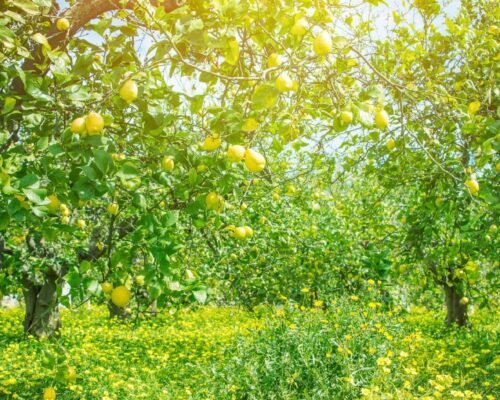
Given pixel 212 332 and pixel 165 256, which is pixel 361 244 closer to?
pixel 212 332

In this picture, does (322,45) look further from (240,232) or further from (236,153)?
(240,232)

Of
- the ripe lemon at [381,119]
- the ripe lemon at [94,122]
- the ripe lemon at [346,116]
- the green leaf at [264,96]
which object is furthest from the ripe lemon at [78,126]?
the ripe lemon at [381,119]

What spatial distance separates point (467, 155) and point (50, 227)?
3083mm

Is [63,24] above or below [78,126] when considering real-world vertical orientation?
above

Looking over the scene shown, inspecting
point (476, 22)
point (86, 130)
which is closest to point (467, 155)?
point (476, 22)

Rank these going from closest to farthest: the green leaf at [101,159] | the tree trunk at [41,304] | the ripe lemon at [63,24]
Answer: the green leaf at [101,159] → the ripe lemon at [63,24] → the tree trunk at [41,304]

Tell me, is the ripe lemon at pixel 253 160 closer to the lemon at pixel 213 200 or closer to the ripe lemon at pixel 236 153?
the ripe lemon at pixel 236 153

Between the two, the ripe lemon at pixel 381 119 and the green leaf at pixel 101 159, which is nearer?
the green leaf at pixel 101 159

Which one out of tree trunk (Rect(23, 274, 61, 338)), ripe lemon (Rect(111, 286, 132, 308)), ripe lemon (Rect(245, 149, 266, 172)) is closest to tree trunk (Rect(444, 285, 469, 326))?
tree trunk (Rect(23, 274, 61, 338))

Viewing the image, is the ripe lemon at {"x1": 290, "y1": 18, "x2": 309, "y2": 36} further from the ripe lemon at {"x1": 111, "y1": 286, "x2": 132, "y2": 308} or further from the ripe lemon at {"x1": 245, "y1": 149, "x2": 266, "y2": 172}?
the ripe lemon at {"x1": 111, "y1": 286, "x2": 132, "y2": 308}

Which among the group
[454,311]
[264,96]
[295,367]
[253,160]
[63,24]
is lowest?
[295,367]

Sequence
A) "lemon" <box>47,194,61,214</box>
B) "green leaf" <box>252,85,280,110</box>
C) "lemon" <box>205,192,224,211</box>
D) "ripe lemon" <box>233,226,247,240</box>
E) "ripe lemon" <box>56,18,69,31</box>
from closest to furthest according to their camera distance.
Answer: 1. "green leaf" <box>252,85,280,110</box>
2. "lemon" <box>205,192,224,211</box>
3. "lemon" <box>47,194,61,214</box>
4. "ripe lemon" <box>233,226,247,240</box>
5. "ripe lemon" <box>56,18,69,31</box>

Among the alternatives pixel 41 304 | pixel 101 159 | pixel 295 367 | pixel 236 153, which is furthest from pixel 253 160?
pixel 41 304

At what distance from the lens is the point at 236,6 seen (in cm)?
170
